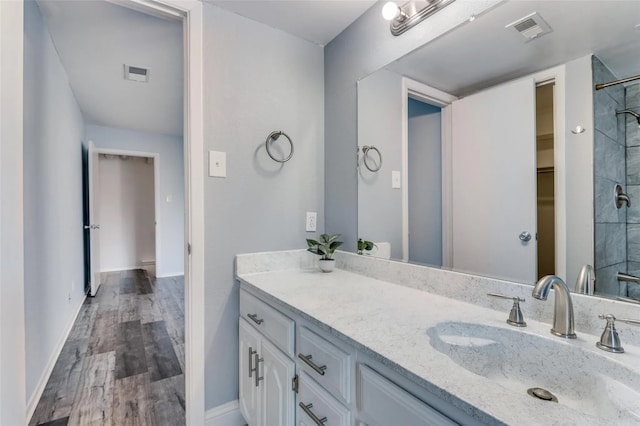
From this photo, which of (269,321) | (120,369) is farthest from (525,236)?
(120,369)

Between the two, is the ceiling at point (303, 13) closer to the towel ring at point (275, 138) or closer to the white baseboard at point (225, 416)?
the towel ring at point (275, 138)

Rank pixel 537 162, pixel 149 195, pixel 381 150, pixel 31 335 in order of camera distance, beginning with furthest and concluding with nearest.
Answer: pixel 149 195, pixel 31 335, pixel 381 150, pixel 537 162

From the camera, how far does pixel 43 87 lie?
201 centimetres

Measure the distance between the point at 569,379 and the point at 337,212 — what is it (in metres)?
1.26

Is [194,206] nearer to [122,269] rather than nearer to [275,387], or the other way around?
[275,387]

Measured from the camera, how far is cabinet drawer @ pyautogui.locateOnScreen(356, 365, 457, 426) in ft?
1.98

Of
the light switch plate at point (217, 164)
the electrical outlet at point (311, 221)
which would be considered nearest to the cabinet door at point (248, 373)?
the electrical outlet at point (311, 221)

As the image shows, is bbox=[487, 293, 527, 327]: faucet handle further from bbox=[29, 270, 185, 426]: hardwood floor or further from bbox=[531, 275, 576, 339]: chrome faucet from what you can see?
bbox=[29, 270, 185, 426]: hardwood floor

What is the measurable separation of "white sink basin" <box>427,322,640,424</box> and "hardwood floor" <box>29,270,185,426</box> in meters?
1.56

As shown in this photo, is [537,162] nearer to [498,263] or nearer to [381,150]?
[498,263]

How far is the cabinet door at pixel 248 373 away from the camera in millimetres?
1345

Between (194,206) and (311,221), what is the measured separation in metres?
0.68

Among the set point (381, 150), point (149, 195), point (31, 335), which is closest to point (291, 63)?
point (381, 150)

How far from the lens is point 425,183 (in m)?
1.37
